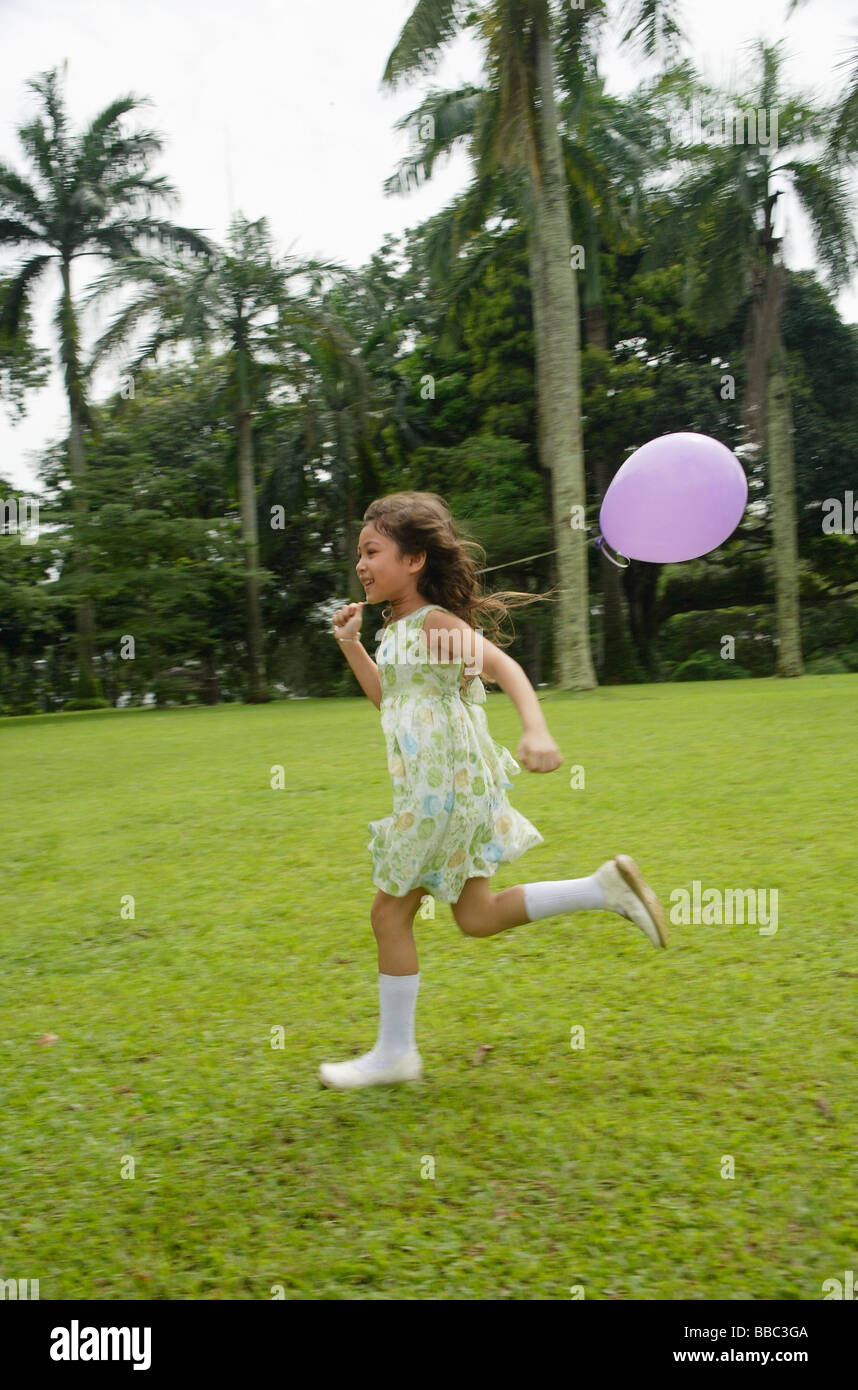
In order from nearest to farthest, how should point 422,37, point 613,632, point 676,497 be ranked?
point 676,497
point 422,37
point 613,632

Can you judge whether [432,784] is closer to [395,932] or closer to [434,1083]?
[395,932]

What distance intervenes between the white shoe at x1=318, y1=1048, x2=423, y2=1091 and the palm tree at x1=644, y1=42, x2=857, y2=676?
60.8 ft

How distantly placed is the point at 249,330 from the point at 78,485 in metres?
4.53

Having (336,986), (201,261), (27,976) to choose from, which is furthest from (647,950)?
(201,261)

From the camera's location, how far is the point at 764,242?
2039 cm

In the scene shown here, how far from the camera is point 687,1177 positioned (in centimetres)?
248

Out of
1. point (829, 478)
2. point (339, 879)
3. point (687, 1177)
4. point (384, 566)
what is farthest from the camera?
point (829, 478)

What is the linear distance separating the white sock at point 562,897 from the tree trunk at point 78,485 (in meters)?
20.5

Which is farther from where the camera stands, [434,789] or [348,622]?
[348,622]

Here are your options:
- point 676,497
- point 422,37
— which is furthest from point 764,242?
point 676,497

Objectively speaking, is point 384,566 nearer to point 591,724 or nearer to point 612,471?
point 591,724

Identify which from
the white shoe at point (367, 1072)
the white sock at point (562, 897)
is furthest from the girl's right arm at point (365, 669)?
the white shoe at point (367, 1072)

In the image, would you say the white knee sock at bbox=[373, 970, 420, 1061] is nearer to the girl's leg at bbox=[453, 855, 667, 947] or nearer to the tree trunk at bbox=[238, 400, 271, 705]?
the girl's leg at bbox=[453, 855, 667, 947]

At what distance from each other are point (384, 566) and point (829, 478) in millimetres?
23588
